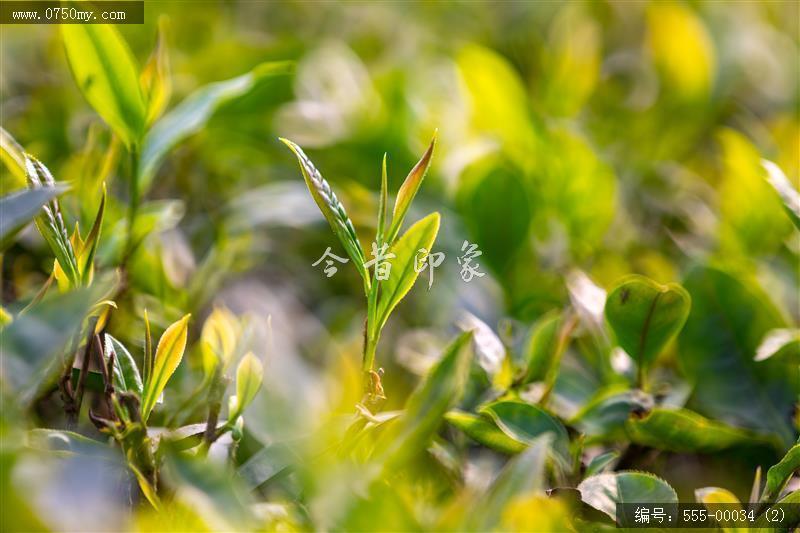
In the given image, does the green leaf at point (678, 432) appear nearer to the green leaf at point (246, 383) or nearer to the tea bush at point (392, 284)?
the tea bush at point (392, 284)

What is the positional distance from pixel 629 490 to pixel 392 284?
0.87ft

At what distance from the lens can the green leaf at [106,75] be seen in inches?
34.6

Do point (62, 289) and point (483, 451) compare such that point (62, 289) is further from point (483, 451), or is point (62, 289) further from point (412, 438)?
point (483, 451)

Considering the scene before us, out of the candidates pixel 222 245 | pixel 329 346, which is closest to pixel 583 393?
pixel 329 346

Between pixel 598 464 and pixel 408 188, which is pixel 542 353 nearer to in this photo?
pixel 598 464

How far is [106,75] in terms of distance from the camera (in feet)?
2.91

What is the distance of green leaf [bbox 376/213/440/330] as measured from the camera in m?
0.68

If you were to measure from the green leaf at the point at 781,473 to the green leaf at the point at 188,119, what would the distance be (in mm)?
691

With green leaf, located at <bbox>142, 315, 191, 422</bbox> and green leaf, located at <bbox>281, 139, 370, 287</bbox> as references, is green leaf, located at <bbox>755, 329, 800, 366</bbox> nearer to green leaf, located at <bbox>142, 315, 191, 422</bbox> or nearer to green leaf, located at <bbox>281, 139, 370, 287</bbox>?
green leaf, located at <bbox>281, 139, 370, 287</bbox>

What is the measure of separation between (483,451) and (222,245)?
455 millimetres

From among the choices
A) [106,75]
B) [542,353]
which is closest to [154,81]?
[106,75]

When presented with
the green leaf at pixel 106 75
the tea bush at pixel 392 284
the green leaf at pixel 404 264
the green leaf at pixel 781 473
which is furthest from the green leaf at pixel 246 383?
the green leaf at pixel 781 473

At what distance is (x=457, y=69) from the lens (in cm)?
145

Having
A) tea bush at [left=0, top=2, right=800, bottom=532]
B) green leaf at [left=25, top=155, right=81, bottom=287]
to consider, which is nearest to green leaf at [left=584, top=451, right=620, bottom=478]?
tea bush at [left=0, top=2, right=800, bottom=532]
